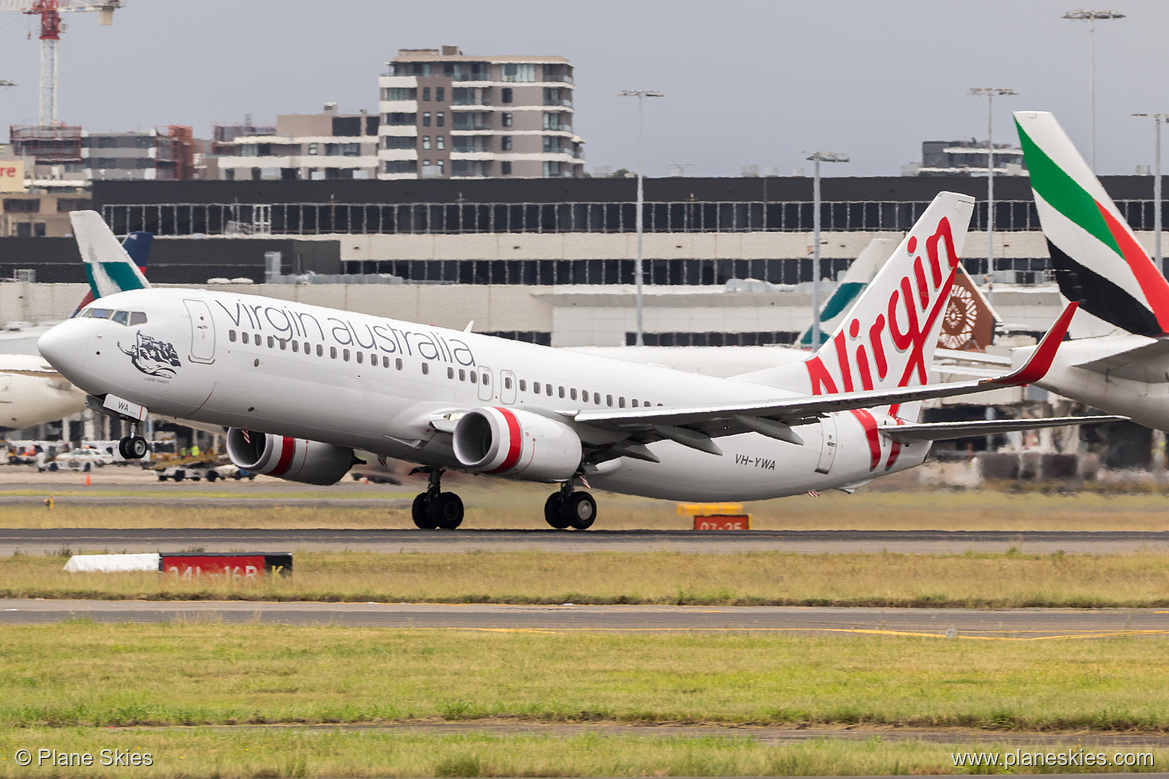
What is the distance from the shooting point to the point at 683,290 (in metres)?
114

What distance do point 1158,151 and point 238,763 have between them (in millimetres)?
85014

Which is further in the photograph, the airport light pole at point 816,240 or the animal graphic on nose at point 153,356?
the airport light pole at point 816,240

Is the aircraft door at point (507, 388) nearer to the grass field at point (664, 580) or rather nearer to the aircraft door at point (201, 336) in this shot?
the aircraft door at point (201, 336)

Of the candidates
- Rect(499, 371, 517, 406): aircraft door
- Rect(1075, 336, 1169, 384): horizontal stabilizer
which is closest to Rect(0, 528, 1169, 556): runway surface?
Rect(499, 371, 517, 406): aircraft door

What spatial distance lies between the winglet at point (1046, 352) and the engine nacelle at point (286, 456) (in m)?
16.9

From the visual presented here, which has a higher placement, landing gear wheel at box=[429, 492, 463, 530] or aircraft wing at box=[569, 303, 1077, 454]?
aircraft wing at box=[569, 303, 1077, 454]

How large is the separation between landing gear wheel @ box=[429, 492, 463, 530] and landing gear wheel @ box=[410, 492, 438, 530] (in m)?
0.09

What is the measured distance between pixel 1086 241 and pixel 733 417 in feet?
32.2

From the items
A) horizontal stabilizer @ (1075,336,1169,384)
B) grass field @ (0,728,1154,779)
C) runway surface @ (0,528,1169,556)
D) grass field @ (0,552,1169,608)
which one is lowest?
runway surface @ (0,528,1169,556)

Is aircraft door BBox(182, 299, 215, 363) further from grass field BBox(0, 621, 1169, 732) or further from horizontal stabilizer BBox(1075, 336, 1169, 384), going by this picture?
horizontal stabilizer BBox(1075, 336, 1169, 384)

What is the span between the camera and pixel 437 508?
1523 inches

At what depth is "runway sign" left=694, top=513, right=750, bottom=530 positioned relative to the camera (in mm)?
41250

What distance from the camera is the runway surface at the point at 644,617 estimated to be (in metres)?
21.3

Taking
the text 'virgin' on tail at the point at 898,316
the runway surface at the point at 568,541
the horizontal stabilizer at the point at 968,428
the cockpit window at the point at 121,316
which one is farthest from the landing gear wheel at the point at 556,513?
the cockpit window at the point at 121,316
